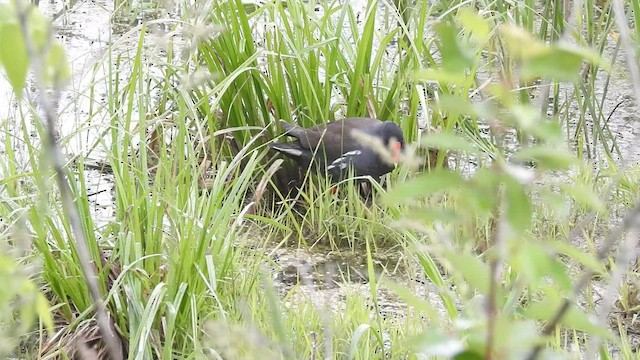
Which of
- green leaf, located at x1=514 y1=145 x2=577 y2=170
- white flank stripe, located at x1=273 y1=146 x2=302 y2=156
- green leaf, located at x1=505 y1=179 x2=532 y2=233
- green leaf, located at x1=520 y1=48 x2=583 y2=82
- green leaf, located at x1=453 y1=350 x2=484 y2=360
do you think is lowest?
white flank stripe, located at x1=273 y1=146 x2=302 y2=156

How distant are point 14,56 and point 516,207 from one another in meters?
0.35

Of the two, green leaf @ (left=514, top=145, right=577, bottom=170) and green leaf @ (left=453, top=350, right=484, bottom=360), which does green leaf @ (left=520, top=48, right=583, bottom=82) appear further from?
green leaf @ (left=453, top=350, right=484, bottom=360)

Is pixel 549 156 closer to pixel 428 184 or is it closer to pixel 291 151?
pixel 428 184

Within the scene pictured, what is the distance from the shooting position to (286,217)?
3.34m

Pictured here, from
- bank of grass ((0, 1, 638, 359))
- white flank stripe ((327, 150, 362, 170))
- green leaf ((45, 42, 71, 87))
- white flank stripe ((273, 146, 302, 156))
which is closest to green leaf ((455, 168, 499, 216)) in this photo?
bank of grass ((0, 1, 638, 359))

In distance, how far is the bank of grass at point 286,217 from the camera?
0.74m

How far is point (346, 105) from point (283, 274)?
34.0 inches

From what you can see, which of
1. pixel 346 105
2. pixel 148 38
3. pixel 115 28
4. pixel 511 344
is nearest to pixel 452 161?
pixel 346 105

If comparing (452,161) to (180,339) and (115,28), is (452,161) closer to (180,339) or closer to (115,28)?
(180,339)

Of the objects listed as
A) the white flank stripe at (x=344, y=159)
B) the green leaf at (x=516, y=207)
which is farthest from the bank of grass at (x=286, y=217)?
the white flank stripe at (x=344, y=159)

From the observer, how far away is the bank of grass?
2.43 ft

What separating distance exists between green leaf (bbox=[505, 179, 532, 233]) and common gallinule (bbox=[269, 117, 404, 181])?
2.64 metres

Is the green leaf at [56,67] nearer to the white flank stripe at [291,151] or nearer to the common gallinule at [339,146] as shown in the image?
the common gallinule at [339,146]

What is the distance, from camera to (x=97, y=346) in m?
2.34
